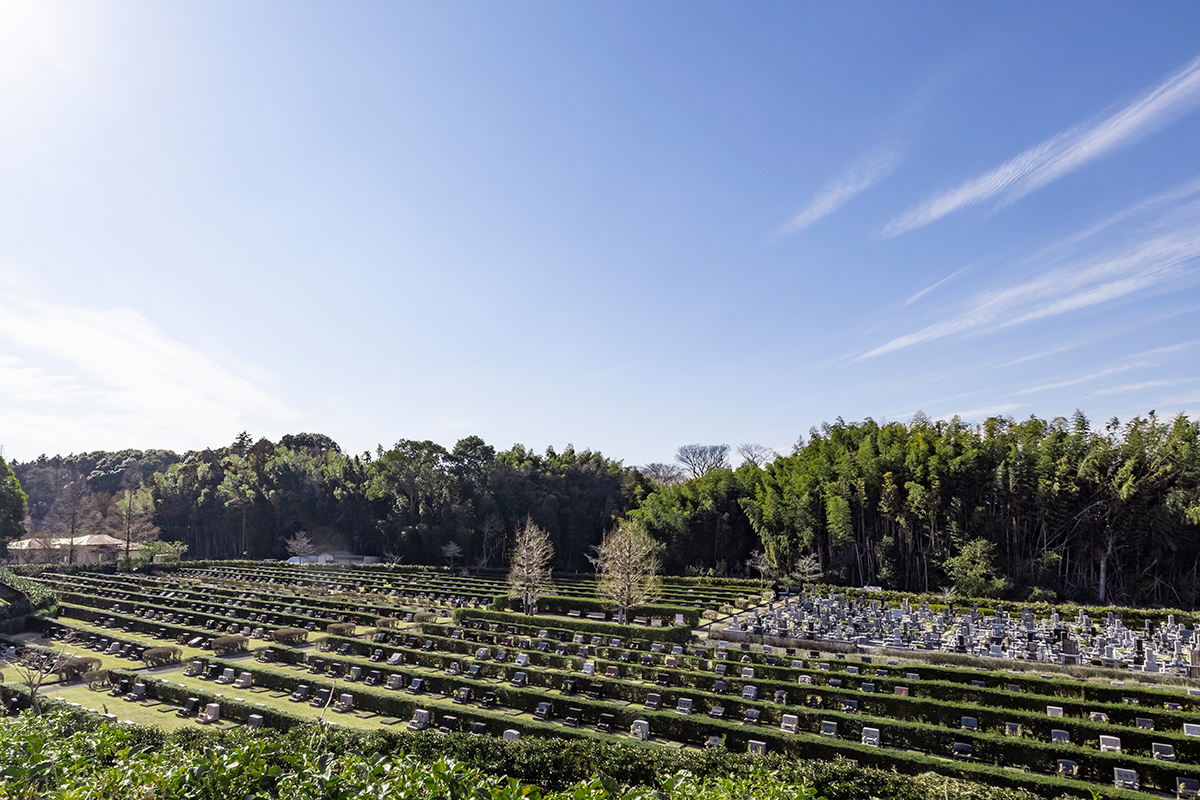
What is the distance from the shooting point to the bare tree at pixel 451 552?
57.0 meters

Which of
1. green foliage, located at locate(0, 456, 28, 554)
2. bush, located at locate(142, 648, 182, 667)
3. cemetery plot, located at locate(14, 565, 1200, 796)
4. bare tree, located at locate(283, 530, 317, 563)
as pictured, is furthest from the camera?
bare tree, located at locate(283, 530, 317, 563)

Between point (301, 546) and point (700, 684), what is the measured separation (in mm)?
54705

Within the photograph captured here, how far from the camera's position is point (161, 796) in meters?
5.39

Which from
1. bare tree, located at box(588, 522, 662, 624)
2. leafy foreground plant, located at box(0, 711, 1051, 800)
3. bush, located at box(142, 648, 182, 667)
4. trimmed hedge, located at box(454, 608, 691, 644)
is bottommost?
bush, located at box(142, 648, 182, 667)

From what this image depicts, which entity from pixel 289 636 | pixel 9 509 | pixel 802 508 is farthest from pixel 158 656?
pixel 802 508

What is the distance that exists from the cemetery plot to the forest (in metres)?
9.98

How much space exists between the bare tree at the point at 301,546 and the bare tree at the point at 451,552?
606 inches

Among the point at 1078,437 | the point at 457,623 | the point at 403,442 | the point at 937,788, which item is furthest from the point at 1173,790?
the point at 403,442

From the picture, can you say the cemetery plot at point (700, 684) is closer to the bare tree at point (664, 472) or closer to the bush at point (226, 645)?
the bush at point (226, 645)

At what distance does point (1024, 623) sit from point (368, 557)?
5650 cm

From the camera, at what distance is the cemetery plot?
47.2 ft

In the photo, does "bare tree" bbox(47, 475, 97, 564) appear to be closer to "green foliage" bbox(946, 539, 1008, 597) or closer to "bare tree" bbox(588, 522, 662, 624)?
"bare tree" bbox(588, 522, 662, 624)

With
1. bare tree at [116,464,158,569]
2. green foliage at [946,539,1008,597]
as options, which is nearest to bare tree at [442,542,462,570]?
bare tree at [116,464,158,569]

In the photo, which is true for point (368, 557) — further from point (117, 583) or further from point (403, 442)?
point (117, 583)
